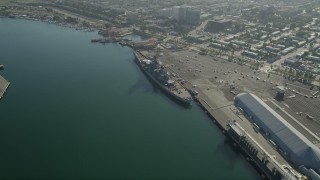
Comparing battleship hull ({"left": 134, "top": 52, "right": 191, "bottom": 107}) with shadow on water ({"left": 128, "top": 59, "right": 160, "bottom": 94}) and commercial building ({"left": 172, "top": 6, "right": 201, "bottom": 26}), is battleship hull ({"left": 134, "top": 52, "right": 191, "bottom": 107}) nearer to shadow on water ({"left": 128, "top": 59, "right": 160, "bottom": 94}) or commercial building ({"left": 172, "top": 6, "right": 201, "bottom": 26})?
shadow on water ({"left": 128, "top": 59, "right": 160, "bottom": 94})

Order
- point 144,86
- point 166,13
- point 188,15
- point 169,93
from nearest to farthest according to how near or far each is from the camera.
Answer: point 169,93, point 144,86, point 188,15, point 166,13

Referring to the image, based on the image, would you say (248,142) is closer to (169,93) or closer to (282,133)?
(282,133)

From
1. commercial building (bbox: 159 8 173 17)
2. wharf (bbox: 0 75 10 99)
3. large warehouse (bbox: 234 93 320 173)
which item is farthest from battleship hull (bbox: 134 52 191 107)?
commercial building (bbox: 159 8 173 17)

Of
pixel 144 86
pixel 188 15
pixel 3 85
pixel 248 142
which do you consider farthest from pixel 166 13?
pixel 248 142

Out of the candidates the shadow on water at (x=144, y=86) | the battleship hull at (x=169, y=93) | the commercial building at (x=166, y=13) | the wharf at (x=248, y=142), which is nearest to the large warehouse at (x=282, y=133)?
the wharf at (x=248, y=142)

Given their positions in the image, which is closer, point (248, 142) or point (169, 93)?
point (248, 142)

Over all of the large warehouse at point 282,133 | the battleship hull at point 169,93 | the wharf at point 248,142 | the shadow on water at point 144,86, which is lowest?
the shadow on water at point 144,86

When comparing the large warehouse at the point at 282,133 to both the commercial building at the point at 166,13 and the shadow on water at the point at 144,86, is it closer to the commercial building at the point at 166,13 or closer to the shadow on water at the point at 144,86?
the shadow on water at the point at 144,86

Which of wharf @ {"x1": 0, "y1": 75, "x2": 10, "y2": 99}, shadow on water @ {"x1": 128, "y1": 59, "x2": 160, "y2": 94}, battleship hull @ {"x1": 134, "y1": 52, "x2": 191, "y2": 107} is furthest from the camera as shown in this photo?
shadow on water @ {"x1": 128, "y1": 59, "x2": 160, "y2": 94}

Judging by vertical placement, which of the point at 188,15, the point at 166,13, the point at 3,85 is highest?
the point at 188,15
